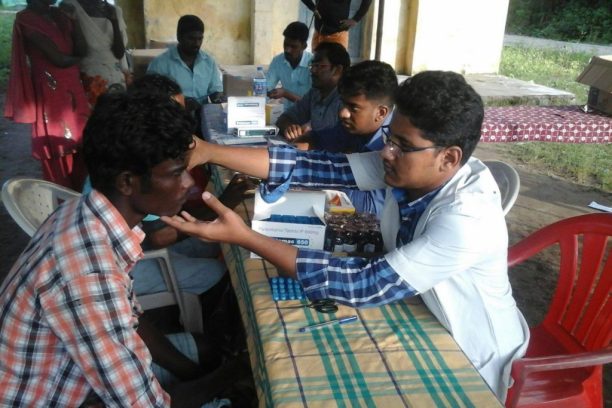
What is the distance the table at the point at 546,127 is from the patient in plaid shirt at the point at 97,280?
640 cm

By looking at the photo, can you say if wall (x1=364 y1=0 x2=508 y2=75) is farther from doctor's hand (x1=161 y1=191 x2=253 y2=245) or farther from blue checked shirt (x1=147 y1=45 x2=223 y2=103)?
doctor's hand (x1=161 y1=191 x2=253 y2=245)

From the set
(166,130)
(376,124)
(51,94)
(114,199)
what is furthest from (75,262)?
(51,94)

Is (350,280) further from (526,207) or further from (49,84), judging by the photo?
(526,207)

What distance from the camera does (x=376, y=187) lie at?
2.24 meters

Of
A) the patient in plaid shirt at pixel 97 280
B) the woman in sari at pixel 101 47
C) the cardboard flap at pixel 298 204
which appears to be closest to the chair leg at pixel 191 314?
the cardboard flap at pixel 298 204

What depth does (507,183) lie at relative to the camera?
2.85 meters

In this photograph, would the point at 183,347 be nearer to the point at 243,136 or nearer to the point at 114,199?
the point at 114,199

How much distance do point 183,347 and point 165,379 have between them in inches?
7.1

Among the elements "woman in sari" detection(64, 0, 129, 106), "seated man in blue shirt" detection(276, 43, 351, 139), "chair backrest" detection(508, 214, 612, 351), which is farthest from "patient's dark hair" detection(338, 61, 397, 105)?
"woman in sari" detection(64, 0, 129, 106)

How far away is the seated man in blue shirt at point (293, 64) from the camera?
16.8ft

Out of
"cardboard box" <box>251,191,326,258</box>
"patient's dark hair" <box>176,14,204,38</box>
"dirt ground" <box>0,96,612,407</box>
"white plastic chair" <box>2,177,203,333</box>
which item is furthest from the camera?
"patient's dark hair" <box>176,14,204,38</box>

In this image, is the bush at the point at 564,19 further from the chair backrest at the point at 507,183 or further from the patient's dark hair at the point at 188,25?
the chair backrest at the point at 507,183

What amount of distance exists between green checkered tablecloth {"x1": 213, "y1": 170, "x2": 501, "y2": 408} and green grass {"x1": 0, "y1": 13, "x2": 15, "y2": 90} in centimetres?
970

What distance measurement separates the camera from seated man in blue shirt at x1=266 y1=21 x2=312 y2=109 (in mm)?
5121
